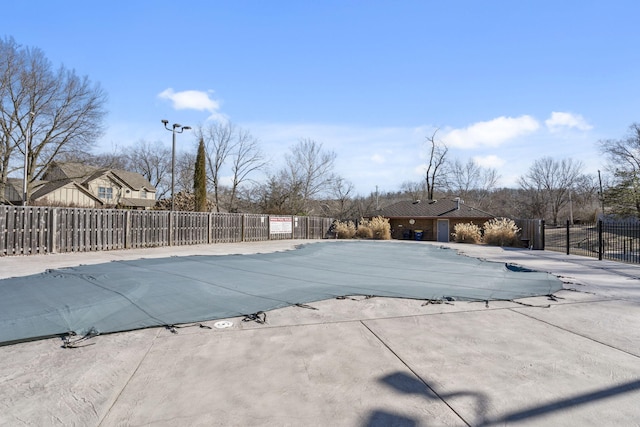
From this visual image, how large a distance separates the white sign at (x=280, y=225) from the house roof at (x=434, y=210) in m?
8.78

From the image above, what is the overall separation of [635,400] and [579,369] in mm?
481

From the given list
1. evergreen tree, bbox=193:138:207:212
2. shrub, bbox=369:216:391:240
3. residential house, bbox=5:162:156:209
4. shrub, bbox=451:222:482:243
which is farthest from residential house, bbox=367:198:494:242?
residential house, bbox=5:162:156:209

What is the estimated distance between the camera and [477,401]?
2.21 metres

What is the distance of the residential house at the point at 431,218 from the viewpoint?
24.3 meters

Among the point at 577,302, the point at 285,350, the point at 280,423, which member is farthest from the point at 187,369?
the point at 577,302

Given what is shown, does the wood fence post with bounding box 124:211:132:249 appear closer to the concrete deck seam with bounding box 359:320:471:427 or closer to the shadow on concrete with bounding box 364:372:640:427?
the concrete deck seam with bounding box 359:320:471:427

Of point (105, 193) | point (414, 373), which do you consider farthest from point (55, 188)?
point (414, 373)

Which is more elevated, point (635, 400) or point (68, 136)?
point (68, 136)

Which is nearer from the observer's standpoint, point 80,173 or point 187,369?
point 187,369

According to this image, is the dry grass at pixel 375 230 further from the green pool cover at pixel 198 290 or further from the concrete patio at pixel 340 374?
the concrete patio at pixel 340 374

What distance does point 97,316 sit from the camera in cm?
384

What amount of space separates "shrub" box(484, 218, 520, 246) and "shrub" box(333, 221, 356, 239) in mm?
8433

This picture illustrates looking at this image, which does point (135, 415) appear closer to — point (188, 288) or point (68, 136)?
point (188, 288)

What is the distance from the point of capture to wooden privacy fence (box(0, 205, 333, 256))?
10.6m
